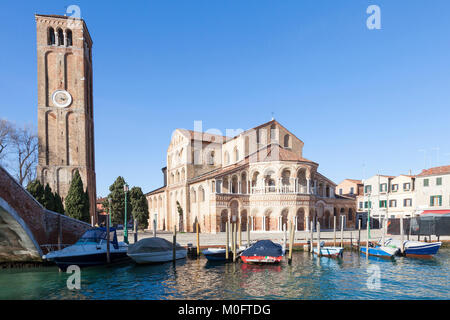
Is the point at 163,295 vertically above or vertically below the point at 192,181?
below

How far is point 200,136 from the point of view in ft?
153

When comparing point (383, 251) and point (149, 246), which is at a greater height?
point (149, 246)

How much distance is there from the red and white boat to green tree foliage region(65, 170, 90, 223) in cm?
1968

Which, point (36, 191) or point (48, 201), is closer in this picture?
point (36, 191)

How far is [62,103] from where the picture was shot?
40.0 meters

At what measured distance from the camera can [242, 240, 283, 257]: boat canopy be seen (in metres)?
19.9

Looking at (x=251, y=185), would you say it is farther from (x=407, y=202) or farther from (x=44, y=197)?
(x=44, y=197)

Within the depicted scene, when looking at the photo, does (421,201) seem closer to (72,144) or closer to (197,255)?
(197,255)

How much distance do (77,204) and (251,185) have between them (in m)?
18.8

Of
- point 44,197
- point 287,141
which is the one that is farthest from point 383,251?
point 44,197

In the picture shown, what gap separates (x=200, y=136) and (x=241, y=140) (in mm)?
7735

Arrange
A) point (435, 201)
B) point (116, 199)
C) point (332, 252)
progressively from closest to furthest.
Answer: point (332, 252) < point (435, 201) < point (116, 199)
